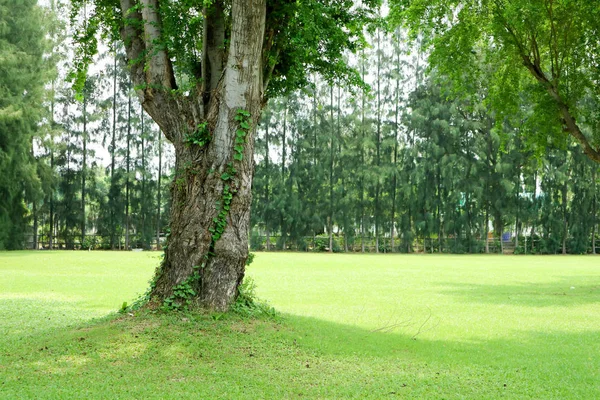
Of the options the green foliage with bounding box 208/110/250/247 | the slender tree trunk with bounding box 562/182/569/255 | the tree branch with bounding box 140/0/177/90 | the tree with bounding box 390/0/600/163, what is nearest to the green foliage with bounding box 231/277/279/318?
the green foliage with bounding box 208/110/250/247

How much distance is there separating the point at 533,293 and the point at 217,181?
10.2 m

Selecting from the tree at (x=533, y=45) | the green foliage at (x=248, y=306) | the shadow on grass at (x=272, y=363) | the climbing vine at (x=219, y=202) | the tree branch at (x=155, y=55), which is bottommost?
the shadow on grass at (x=272, y=363)

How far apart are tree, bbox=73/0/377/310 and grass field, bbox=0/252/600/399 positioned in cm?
71

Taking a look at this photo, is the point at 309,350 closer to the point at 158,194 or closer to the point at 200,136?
the point at 200,136

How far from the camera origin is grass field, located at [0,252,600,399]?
6199 mm

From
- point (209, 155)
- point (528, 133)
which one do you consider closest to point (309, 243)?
point (528, 133)

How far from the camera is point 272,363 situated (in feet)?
23.6

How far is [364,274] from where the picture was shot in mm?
21375

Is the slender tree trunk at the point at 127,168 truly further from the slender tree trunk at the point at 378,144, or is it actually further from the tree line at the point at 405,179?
the slender tree trunk at the point at 378,144

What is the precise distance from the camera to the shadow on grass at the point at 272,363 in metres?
6.13

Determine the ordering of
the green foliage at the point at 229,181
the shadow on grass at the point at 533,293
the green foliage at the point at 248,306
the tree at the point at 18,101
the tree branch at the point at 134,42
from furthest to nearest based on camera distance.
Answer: the tree at the point at 18,101 → the shadow on grass at the point at 533,293 → the tree branch at the point at 134,42 → the green foliage at the point at 248,306 → the green foliage at the point at 229,181

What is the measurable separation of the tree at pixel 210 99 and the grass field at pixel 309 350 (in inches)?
28.1

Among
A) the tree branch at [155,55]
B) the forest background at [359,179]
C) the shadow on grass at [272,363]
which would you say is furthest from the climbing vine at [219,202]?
the forest background at [359,179]

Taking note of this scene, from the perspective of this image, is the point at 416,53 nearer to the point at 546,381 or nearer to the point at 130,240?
the point at 130,240
